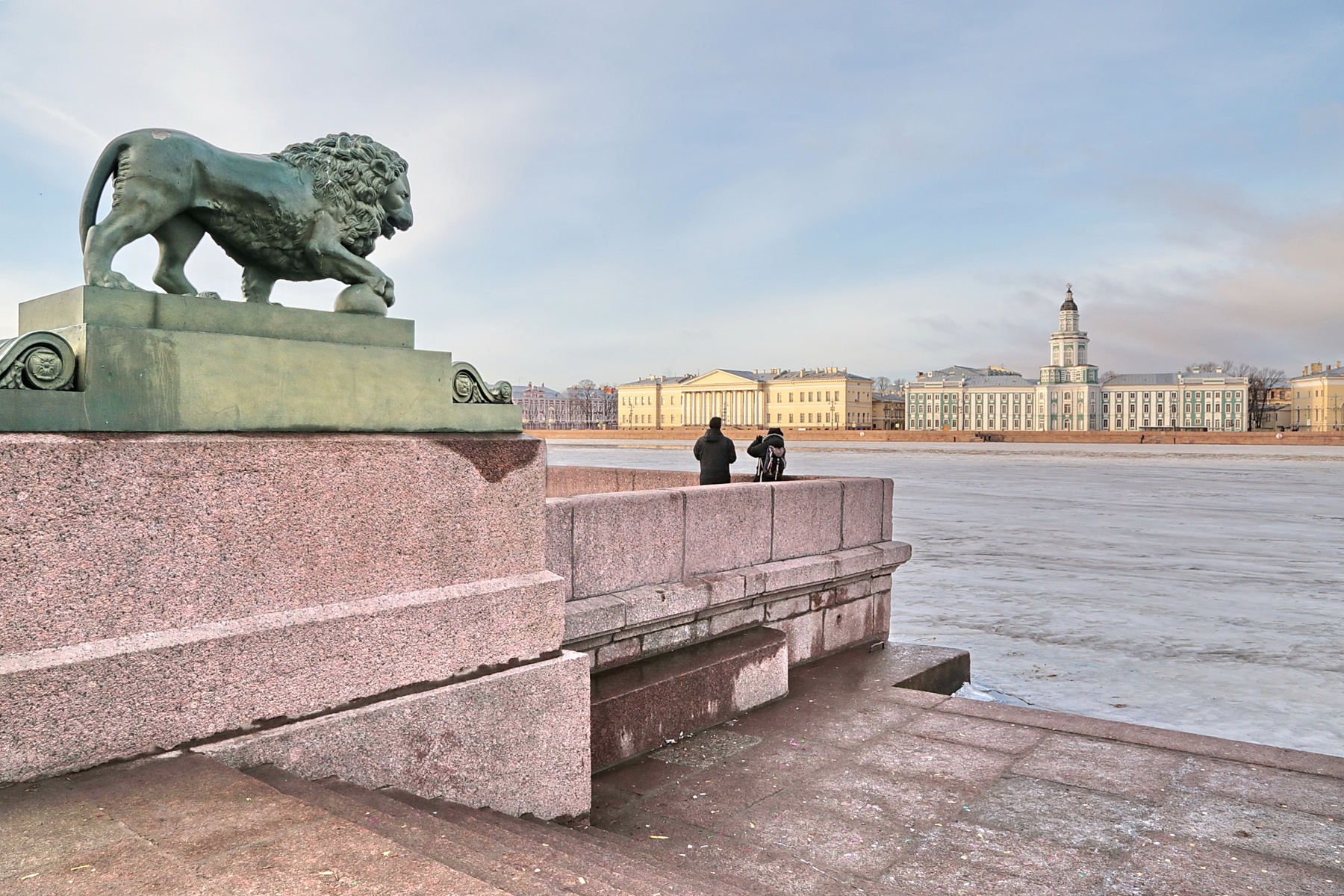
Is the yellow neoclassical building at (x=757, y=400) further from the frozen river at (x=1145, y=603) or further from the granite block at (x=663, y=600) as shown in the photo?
the granite block at (x=663, y=600)

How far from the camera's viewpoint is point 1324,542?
540 inches

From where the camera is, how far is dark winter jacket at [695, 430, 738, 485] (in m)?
9.92

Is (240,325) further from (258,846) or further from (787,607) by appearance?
(787,607)

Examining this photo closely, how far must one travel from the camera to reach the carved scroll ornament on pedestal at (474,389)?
3625 millimetres

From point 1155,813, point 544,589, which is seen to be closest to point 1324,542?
point 1155,813

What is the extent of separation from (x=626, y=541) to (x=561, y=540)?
18.6 inches

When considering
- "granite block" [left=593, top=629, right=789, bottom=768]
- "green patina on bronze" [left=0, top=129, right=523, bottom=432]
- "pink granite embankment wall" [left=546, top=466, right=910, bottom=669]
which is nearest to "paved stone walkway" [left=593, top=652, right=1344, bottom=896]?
"granite block" [left=593, top=629, right=789, bottom=768]

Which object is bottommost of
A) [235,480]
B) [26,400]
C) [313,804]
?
[313,804]

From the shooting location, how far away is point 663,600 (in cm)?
489

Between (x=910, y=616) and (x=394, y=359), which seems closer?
(x=394, y=359)

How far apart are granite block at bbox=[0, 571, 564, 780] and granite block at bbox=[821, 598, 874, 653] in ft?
10.2

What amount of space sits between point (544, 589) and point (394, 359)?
1010 mm

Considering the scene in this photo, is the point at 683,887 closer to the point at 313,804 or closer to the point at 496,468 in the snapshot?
the point at 313,804

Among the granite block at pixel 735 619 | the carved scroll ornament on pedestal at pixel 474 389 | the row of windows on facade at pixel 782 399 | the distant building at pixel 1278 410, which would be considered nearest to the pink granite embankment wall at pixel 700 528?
the granite block at pixel 735 619
